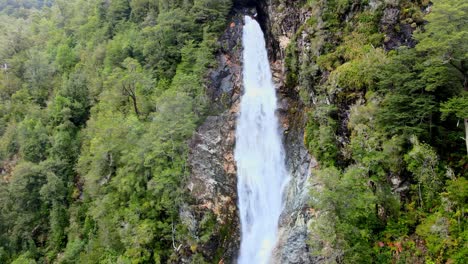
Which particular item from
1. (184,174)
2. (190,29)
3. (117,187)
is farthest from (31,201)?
(190,29)

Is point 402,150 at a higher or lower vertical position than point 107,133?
higher

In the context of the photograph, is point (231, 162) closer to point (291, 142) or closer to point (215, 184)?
point (215, 184)

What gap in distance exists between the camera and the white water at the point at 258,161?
28.4 meters

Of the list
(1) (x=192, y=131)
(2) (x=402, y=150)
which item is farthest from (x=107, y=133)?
(2) (x=402, y=150)

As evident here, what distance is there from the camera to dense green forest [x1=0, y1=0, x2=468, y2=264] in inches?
756

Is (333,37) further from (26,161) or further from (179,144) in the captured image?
(26,161)

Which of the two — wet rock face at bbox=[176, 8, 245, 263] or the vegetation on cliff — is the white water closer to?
wet rock face at bbox=[176, 8, 245, 263]

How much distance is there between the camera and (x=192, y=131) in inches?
1212

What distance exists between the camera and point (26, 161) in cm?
4097

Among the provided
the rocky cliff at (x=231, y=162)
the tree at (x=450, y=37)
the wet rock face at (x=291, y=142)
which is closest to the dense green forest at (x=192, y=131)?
the tree at (x=450, y=37)

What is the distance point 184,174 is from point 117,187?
20.9 ft

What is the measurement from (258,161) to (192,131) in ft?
19.7

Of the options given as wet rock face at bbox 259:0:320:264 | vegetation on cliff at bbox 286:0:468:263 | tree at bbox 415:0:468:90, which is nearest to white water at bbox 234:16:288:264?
wet rock face at bbox 259:0:320:264

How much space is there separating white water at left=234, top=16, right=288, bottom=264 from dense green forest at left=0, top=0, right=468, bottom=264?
135 inches
